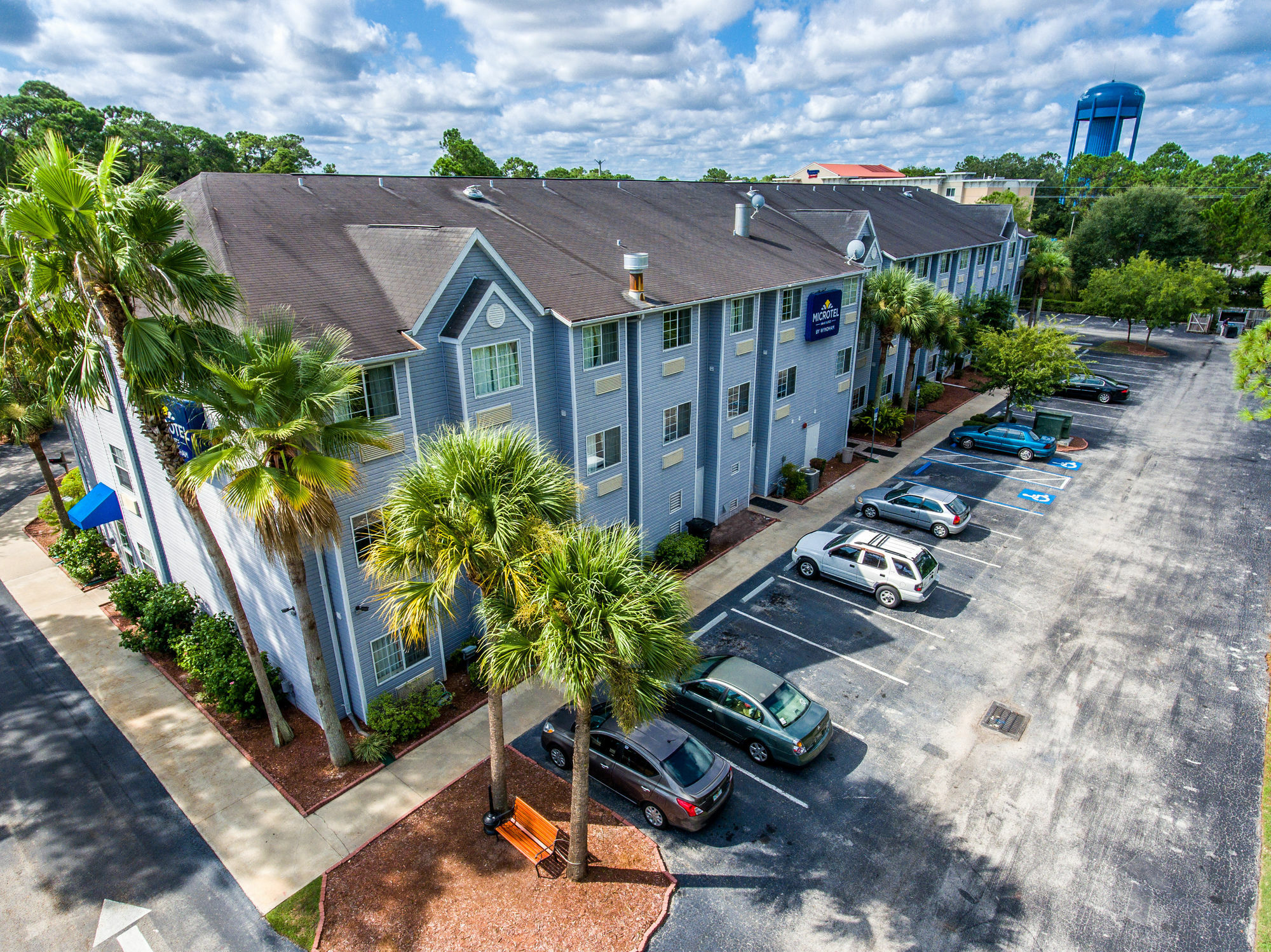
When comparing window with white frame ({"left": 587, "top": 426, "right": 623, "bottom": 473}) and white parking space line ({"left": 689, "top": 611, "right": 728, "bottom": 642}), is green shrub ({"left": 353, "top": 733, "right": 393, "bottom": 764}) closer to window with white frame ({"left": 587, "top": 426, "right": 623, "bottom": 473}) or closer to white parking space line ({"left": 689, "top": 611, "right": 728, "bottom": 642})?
white parking space line ({"left": 689, "top": 611, "right": 728, "bottom": 642})

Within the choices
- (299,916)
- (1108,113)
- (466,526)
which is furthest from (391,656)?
(1108,113)

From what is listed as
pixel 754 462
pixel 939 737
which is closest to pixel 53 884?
pixel 939 737

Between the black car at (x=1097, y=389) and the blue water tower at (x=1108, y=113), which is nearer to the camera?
the black car at (x=1097, y=389)

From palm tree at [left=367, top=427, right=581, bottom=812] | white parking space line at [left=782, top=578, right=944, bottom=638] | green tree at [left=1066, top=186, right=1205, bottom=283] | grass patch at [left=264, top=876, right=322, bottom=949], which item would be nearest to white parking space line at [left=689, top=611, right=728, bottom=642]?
white parking space line at [left=782, top=578, right=944, bottom=638]

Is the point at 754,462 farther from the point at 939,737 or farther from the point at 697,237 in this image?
the point at 939,737

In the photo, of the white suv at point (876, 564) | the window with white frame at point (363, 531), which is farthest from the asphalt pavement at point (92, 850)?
the white suv at point (876, 564)

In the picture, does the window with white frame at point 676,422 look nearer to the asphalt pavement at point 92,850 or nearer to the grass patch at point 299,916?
the grass patch at point 299,916

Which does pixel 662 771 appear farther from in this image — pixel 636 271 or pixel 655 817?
pixel 636 271
